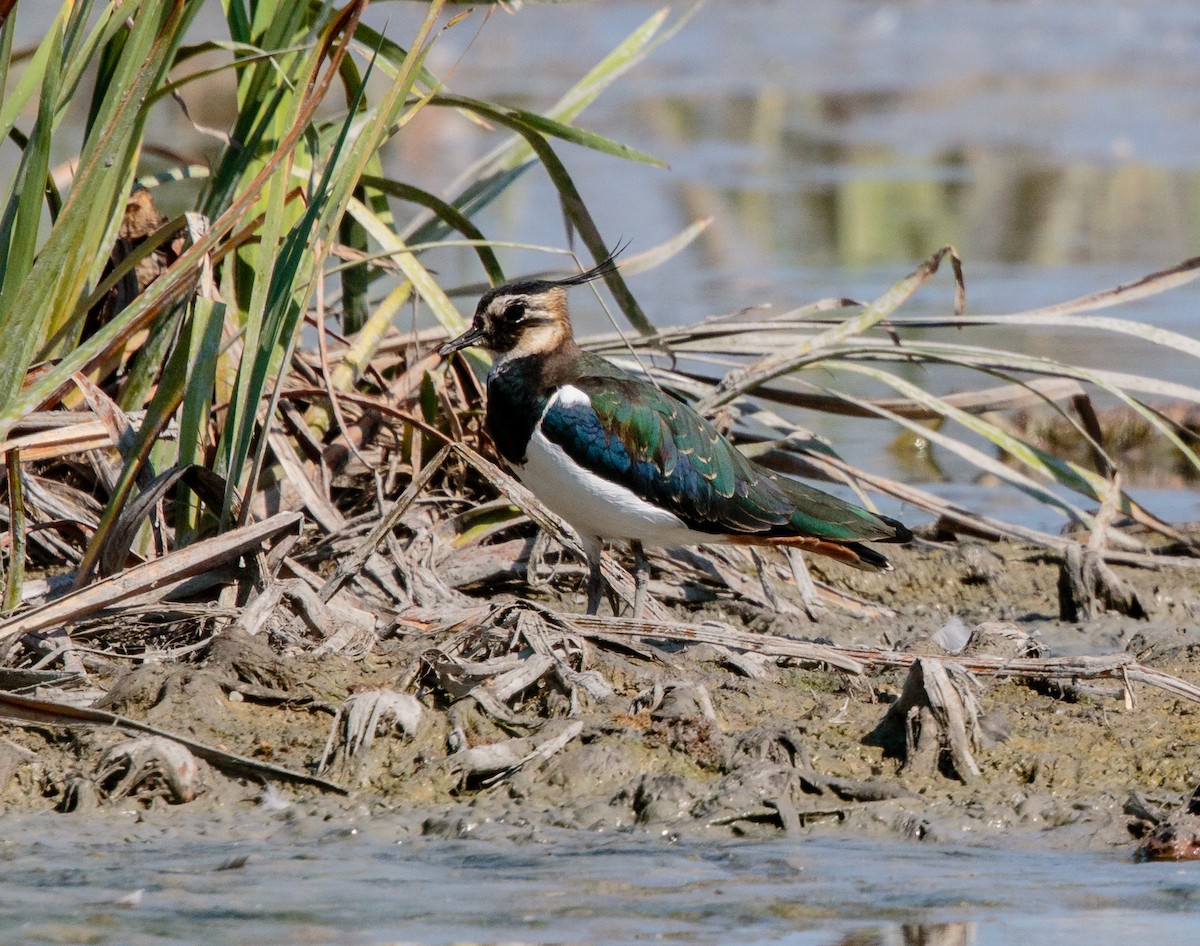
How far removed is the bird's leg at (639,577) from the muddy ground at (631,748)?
34cm

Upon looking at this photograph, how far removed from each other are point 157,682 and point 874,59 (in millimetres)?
15973

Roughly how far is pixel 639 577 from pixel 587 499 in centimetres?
31

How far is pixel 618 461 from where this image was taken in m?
4.67

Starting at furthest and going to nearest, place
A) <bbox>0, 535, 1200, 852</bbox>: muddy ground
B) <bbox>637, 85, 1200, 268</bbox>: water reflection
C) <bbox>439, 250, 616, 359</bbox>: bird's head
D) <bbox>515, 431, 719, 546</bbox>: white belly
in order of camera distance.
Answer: <bbox>637, 85, 1200, 268</bbox>: water reflection, <bbox>439, 250, 616, 359</bbox>: bird's head, <bbox>515, 431, 719, 546</bbox>: white belly, <bbox>0, 535, 1200, 852</bbox>: muddy ground

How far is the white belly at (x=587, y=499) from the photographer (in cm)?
463

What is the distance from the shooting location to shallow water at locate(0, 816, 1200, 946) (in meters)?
2.97

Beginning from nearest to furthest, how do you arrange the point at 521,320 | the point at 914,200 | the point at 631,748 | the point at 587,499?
the point at 631,748 → the point at 587,499 → the point at 521,320 → the point at 914,200

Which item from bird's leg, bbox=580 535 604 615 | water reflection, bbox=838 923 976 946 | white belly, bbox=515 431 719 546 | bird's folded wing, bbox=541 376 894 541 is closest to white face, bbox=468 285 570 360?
bird's folded wing, bbox=541 376 894 541

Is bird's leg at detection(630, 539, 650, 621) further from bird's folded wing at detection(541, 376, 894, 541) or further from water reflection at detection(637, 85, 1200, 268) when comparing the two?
water reflection at detection(637, 85, 1200, 268)

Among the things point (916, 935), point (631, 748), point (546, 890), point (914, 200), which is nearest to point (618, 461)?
point (631, 748)

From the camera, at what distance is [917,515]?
6375mm

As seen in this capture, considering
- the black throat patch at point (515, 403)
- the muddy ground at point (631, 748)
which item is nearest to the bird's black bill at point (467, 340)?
the black throat patch at point (515, 403)

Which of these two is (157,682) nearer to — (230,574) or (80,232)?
(230,574)

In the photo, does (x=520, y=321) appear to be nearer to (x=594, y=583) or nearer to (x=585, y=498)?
(x=585, y=498)
